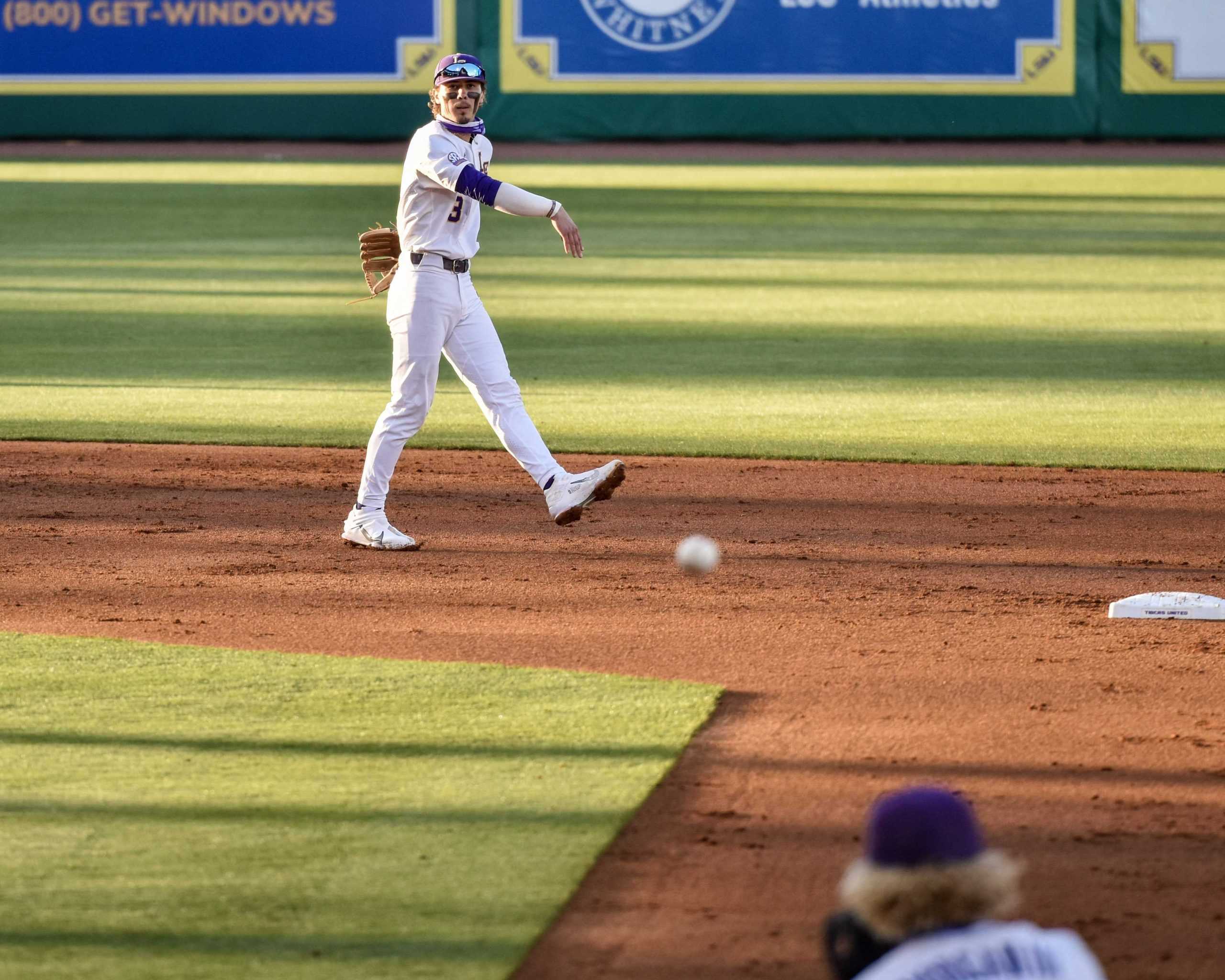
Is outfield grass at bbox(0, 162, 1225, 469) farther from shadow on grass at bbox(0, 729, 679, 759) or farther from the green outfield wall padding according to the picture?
shadow on grass at bbox(0, 729, 679, 759)

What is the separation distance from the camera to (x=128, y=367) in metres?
14.1

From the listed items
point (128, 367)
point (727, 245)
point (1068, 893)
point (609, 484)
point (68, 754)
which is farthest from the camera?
point (727, 245)

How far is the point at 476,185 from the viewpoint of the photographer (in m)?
7.51

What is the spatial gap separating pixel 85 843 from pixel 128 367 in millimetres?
9909

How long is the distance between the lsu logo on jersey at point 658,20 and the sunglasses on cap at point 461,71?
25.3m

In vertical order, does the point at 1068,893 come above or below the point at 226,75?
below

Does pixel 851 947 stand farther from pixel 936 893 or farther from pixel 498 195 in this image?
pixel 498 195

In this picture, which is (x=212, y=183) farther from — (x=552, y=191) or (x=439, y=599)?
(x=439, y=599)

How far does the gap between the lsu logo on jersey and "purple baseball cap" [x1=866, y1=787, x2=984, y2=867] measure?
30.8 m

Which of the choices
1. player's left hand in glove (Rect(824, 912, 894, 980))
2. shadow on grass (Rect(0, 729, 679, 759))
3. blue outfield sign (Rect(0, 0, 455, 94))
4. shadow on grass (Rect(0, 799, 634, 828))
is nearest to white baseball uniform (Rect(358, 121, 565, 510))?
shadow on grass (Rect(0, 729, 679, 759))

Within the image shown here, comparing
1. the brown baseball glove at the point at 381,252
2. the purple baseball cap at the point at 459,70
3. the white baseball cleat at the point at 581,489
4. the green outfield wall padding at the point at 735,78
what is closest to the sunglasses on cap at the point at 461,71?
the purple baseball cap at the point at 459,70

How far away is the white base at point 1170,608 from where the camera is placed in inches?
281

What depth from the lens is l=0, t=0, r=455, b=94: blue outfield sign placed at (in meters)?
32.6

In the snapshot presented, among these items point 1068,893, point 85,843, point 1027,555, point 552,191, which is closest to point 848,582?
point 1027,555
